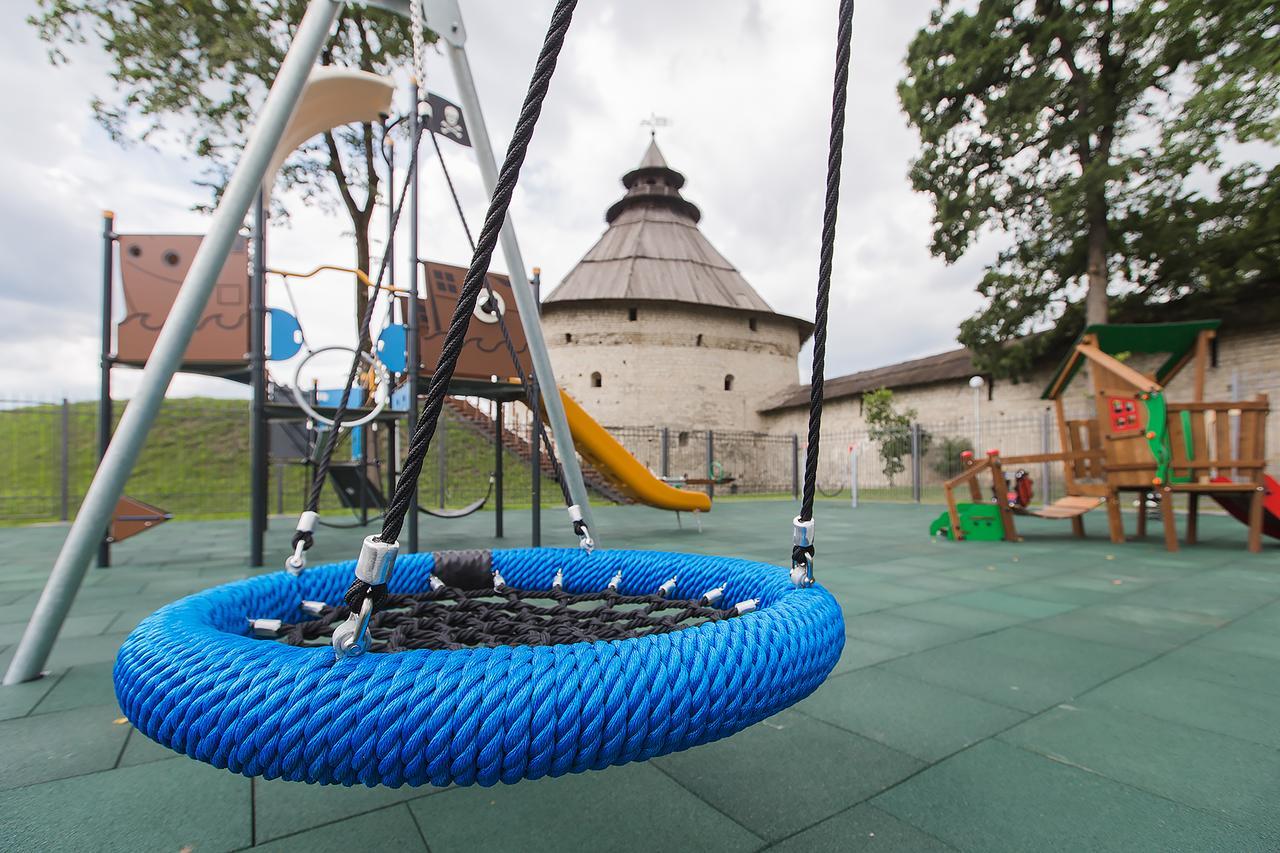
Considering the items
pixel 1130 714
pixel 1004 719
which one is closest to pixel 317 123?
pixel 1004 719

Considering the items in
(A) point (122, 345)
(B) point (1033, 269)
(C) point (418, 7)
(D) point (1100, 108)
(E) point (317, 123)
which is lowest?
(A) point (122, 345)

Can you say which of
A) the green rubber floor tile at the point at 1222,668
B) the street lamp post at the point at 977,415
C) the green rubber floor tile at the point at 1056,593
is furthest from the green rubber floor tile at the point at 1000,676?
the street lamp post at the point at 977,415

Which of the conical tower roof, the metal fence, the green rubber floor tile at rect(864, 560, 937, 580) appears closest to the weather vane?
the conical tower roof

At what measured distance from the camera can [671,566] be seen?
1.68 m

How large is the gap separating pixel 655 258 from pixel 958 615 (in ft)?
88.6

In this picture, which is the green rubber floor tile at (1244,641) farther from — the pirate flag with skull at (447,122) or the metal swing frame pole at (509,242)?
the pirate flag with skull at (447,122)

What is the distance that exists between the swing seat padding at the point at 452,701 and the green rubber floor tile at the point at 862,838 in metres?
0.37

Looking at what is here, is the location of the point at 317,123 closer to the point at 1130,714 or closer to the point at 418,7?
the point at 418,7

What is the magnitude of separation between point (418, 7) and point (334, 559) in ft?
11.0

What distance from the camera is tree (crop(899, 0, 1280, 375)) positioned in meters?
11.8

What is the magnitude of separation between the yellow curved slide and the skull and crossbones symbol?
1689 mm

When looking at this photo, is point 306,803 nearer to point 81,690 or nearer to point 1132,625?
point 81,690

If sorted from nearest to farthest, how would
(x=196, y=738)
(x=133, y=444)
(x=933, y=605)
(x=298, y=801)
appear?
(x=196, y=738) → (x=298, y=801) → (x=133, y=444) → (x=933, y=605)

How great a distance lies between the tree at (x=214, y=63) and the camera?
1068 cm
